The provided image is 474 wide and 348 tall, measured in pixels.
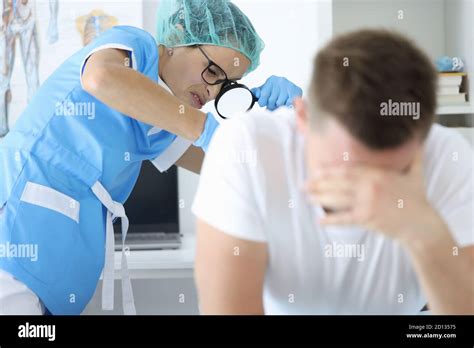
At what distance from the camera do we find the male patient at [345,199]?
2.44ft

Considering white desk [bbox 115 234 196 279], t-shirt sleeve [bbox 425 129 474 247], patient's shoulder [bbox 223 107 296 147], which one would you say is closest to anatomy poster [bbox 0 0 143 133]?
white desk [bbox 115 234 196 279]

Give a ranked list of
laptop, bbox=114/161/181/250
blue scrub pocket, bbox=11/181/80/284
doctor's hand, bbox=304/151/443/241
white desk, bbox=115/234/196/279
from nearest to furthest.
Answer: doctor's hand, bbox=304/151/443/241 < blue scrub pocket, bbox=11/181/80/284 < white desk, bbox=115/234/196/279 < laptop, bbox=114/161/181/250

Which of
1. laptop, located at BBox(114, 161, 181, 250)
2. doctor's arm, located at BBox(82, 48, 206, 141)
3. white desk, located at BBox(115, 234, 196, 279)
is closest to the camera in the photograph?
doctor's arm, located at BBox(82, 48, 206, 141)

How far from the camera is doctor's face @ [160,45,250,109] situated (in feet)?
4.62

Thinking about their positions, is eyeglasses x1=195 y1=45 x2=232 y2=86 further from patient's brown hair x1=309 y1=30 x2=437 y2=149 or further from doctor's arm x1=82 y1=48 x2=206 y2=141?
patient's brown hair x1=309 y1=30 x2=437 y2=149

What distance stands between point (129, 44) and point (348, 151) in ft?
2.04

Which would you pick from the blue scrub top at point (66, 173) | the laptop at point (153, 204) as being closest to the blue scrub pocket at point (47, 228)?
the blue scrub top at point (66, 173)

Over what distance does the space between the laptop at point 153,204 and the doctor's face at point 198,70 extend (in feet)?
3.47

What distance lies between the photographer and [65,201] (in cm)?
124

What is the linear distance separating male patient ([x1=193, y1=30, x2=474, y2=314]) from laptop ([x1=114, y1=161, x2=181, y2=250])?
1.56 metres
